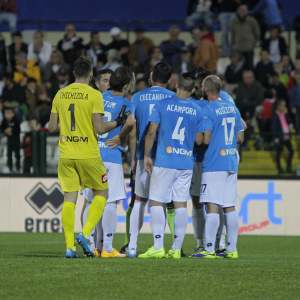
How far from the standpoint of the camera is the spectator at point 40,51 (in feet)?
51.0

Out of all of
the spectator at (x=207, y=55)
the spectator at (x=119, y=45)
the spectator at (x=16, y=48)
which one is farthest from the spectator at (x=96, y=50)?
the spectator at (x=207, y=55)

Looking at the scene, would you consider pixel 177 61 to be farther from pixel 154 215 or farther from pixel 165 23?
pixel 154 215

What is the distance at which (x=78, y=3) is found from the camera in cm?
1756

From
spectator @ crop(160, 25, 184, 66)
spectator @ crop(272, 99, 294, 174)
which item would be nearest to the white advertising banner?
spectator @ crop(272, 99, 294, 174)

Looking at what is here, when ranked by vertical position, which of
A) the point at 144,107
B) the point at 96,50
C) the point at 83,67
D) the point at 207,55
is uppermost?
the point at 96,50

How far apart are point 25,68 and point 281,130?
7.03 m

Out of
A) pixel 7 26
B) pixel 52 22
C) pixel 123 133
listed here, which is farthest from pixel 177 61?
pixel 123 133

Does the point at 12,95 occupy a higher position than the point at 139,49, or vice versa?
the point at 139,49

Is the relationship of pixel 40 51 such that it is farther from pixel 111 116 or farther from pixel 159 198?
pixel 159 198

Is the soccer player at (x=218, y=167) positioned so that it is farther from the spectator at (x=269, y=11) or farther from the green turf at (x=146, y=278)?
the spectator at (x=269, y=11)

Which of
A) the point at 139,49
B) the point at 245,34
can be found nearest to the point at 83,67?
the point at 139,49

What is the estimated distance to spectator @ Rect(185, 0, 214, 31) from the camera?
52.4ft

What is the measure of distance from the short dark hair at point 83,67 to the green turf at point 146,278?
1.93m

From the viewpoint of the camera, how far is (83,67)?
20.1 ft
